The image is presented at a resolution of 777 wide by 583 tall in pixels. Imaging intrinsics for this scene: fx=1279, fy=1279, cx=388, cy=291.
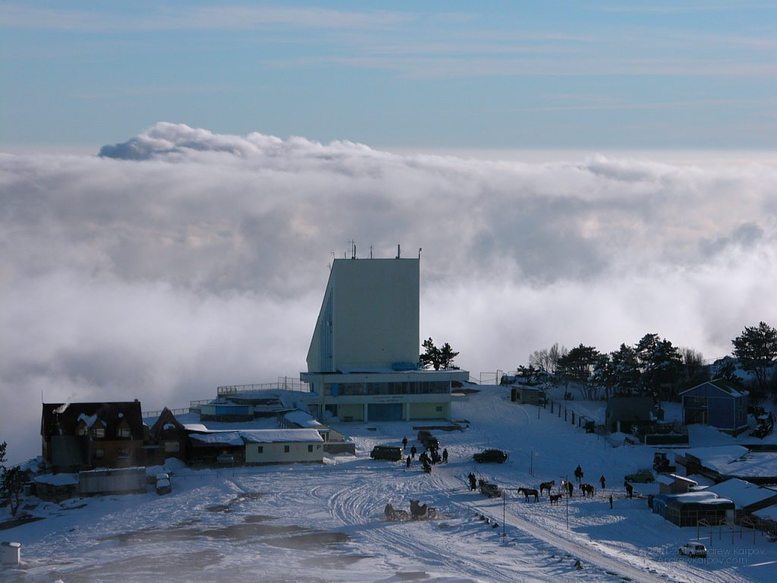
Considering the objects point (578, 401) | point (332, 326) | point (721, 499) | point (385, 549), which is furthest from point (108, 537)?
point (578, 401)

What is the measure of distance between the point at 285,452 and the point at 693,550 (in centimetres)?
2609

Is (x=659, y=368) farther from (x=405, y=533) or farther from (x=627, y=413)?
(x=405, y=533)

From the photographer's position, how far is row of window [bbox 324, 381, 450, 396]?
84.8m

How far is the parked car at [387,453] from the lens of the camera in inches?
2746

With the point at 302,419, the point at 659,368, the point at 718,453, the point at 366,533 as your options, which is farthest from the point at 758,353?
the point at 366,533

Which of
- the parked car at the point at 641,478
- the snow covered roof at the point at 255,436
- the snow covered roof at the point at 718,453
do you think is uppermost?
the snow covered roof at the point at 255,436

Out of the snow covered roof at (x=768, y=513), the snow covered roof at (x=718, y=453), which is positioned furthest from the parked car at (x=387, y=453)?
the snow covered roof at (x=768, y=513)

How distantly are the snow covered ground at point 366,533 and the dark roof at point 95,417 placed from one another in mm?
3944

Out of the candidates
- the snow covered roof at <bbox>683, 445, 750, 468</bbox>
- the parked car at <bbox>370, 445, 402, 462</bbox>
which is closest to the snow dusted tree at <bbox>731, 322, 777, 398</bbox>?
the snow covered roof at <bbox>683, 445, 750, 468</bbox>

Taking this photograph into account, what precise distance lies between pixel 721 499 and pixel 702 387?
24.1 meters

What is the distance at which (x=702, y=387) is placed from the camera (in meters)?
79.2

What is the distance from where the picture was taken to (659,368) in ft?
282

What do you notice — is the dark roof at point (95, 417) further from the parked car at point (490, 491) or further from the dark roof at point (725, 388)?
the dark roof at point (725, 388)

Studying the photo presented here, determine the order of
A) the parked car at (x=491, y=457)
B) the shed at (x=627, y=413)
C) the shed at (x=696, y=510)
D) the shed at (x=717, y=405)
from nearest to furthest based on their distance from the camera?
the shed at (x=696, y=510) < the parked car at (x=491, y=457) < the shed at (x=627, y=413) < the shed at (x=717, y=405)
